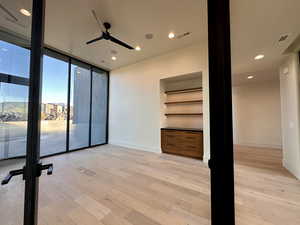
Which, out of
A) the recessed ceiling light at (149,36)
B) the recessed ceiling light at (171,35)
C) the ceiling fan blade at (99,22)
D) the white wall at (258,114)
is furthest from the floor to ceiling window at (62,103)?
the white wall at (258,114)

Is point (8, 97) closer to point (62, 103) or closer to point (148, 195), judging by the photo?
point (62, 103)

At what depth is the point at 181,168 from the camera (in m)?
3.15

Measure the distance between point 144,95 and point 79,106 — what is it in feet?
8.40

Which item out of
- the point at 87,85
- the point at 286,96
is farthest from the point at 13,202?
the point at 286,96

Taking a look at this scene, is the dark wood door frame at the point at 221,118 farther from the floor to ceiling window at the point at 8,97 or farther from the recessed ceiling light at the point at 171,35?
the floor to ceiling window at the point at 8,97

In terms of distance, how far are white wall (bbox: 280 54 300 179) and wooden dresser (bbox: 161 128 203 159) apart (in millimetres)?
1900

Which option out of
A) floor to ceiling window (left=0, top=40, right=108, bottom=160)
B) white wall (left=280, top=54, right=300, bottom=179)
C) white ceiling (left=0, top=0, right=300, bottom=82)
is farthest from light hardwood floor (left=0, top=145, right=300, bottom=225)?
white ceiling (left=0, top=0, right=300, bottom=82)

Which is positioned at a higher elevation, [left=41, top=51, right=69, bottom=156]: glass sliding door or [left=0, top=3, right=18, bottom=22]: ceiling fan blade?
[left=0, top=3, right=18, bottom=22]: ceiling fan blade

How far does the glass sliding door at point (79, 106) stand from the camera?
4.65 m

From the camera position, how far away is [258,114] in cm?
558

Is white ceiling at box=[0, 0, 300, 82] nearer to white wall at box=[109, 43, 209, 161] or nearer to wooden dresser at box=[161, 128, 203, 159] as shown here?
white wall at box=[109, 43, 209, 161]

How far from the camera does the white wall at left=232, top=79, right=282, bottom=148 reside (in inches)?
206

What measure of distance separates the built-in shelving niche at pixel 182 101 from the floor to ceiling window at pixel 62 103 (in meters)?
2.94

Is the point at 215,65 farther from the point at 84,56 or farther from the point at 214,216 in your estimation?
the point at 84,56
